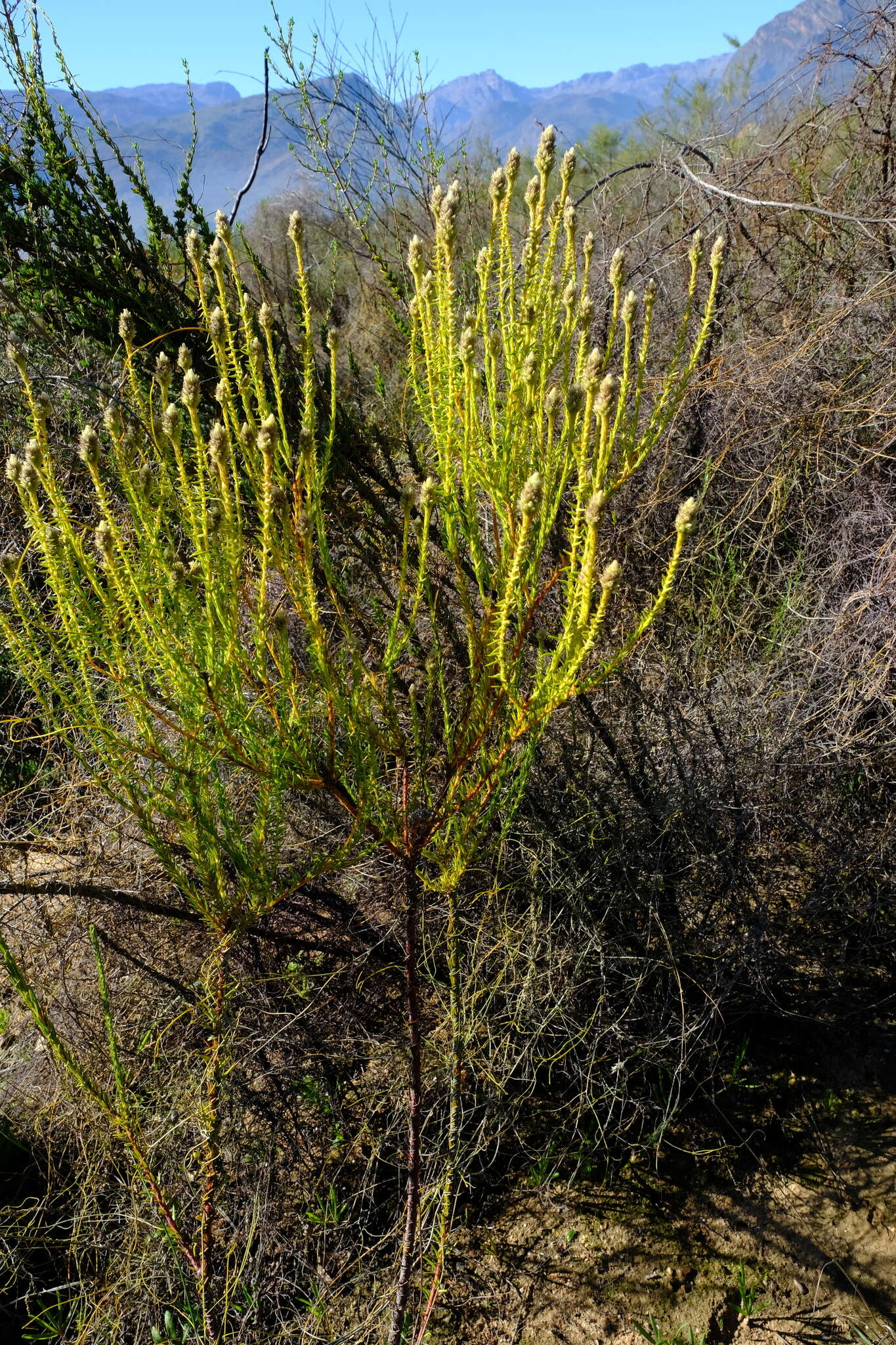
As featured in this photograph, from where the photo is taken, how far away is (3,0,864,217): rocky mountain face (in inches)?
149

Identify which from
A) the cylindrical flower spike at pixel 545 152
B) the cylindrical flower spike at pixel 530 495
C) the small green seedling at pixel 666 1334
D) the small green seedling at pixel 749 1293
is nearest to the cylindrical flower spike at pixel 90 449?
the cylindrical flower spike at pixel 530 495

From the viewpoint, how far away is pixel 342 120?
441cm

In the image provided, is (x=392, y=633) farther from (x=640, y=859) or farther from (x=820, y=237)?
(x=820, y=237)

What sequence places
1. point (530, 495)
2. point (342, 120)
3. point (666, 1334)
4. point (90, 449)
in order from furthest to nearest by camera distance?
point (342, 120)
point (666, 1334)
point (90, 449)
point (530, 495)

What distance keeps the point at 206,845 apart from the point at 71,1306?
1615 mm

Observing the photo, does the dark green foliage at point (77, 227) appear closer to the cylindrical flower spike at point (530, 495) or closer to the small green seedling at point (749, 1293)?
the cylindrical flower spike at point (530, 495)

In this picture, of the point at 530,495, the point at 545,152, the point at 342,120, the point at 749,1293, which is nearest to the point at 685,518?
the point at 530,495

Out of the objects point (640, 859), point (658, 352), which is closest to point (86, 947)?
point (640, 859)

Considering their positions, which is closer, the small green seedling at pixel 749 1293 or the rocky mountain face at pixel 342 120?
the small green seedling at pixel 749 1293

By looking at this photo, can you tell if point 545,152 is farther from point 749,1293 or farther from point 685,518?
point 749,1293

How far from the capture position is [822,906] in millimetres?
2523

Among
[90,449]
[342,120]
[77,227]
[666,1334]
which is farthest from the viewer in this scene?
[342,120]

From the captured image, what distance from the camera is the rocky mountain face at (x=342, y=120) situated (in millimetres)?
3775

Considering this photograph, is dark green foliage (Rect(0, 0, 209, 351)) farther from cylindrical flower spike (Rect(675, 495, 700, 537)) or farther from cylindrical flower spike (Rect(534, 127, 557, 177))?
cylindrical flower spike (Rect(675, 495, 700, 537))
